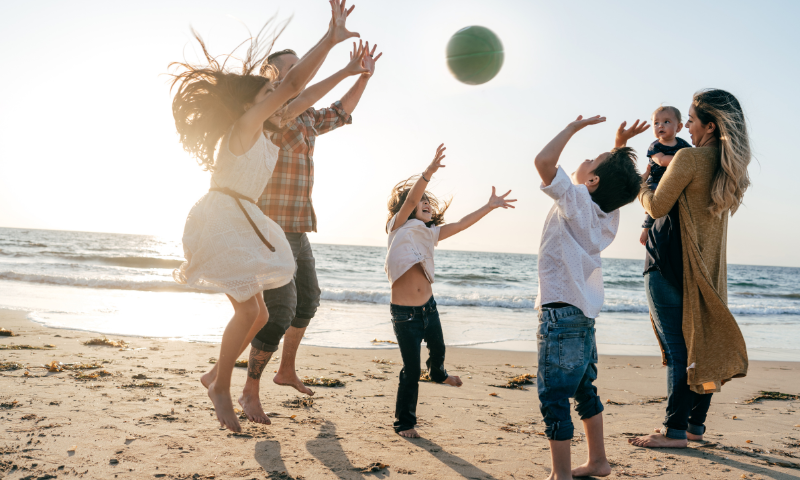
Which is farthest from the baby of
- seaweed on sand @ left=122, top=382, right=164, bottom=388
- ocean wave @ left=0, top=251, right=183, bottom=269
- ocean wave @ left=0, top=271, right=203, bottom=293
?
ocean wave @ left=0, top=251, right=183, bottom=269

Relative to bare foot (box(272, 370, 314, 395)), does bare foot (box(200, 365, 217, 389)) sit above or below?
above

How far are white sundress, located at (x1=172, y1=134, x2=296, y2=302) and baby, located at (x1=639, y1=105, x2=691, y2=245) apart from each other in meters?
2.50

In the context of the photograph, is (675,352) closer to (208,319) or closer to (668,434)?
(668,434)

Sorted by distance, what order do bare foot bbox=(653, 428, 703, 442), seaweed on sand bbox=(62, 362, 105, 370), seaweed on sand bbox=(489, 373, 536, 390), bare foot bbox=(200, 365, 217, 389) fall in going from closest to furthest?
bare foot bbox=(200, 365, 217, 389), bare foot bbox=(653, 428, 703, 442), seaweed on sand bbox=(62, 362, 105, 370), seaweed on sand bbox=(489, 373, 536, 390)

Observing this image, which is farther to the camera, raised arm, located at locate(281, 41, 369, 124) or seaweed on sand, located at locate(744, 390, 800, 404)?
seaweed on sand, located at locate(744, 390, 800, 404)

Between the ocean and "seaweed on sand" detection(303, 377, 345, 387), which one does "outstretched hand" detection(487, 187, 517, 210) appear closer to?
"seaweed on sand" detection(303, 377, 345, 387)

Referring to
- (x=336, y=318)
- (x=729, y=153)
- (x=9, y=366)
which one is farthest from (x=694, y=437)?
(x=336, y=318)

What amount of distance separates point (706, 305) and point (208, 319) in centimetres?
741

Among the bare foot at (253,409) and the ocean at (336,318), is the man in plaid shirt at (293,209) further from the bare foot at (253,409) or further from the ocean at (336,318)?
the ocean at (336,318)

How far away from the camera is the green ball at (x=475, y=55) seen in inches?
167

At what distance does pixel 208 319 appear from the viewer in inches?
330

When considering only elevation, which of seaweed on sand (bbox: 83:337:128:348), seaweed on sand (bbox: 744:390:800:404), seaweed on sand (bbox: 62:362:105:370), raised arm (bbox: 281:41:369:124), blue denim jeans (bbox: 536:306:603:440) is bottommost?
seaweed on sand (bbox: 83:337:128:348)

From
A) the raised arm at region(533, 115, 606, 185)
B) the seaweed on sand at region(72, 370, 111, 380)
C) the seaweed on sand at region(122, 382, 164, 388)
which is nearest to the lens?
the raised arm at region(533, 115, 606, 185)

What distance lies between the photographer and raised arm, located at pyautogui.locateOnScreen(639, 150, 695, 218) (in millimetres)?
2973
